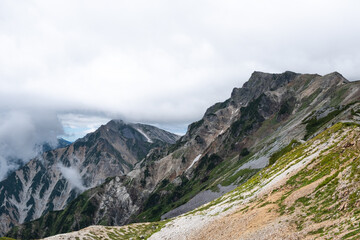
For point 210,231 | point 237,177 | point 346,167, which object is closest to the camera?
point 346,167

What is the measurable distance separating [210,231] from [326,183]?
22.8m

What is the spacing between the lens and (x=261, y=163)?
5955 inches

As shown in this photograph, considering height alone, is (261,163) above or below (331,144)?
below

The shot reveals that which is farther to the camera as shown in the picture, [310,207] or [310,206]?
[310,206]

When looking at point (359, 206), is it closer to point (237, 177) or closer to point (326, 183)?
point (326, 183)

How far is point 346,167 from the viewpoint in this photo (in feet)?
117

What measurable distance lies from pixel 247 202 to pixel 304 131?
110m

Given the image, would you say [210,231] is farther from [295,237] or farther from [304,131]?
[304,131]

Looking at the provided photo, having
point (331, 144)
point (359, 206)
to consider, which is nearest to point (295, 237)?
point (359, 206)

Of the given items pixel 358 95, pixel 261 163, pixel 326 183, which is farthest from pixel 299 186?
pixel 358 95

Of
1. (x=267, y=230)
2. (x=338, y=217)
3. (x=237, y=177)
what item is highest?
(x=338, y=217)

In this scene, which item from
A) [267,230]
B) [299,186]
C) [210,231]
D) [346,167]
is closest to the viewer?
[267,230]

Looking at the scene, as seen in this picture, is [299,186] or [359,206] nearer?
[359,206]

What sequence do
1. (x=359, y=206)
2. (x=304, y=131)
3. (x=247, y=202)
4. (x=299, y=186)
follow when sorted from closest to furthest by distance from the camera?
(x=359, y=206)
(x=299, y=186)
(x=247, y=202)
(x=304, y=131)
